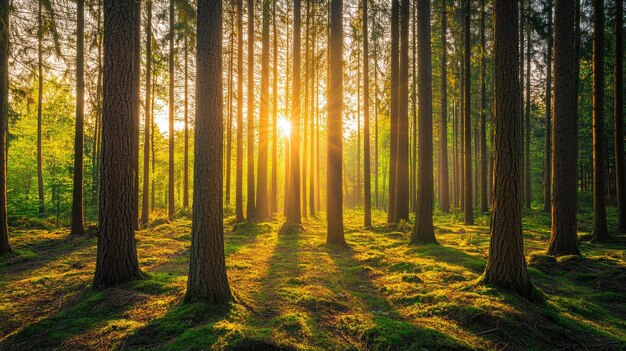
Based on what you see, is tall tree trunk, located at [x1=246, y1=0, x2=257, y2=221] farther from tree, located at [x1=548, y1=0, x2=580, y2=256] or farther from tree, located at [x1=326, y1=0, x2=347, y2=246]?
tree, located at [x1=548, y1=0, x2=580, y2=256]

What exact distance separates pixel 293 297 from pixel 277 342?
1.99m

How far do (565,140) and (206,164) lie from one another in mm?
9212

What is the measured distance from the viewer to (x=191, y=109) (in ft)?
74.9

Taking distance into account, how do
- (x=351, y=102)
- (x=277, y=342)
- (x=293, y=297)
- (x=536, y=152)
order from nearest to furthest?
1. (x=277, y=342)
2. (x=293, y=297)
3. (x=351, y=102)
4. (x=536, y=152)

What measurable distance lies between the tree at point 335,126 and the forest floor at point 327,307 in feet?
6.80

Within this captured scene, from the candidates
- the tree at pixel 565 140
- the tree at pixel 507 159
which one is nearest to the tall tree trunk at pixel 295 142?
the tree at pixel 565 140

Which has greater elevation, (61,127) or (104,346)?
(61,127)

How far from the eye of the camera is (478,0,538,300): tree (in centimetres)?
529

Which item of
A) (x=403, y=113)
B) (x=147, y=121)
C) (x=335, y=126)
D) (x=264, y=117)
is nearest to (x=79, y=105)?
(x=147, y=121)

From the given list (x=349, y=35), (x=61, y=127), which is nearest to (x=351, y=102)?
(x=349, y=35)

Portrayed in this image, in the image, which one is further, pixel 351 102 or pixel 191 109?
pixel 191 109

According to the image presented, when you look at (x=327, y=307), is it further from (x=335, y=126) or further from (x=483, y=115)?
(x=483, y=115)

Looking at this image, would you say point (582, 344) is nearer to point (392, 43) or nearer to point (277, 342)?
point (277, 342)

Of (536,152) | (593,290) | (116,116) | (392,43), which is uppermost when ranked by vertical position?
(392,43)
